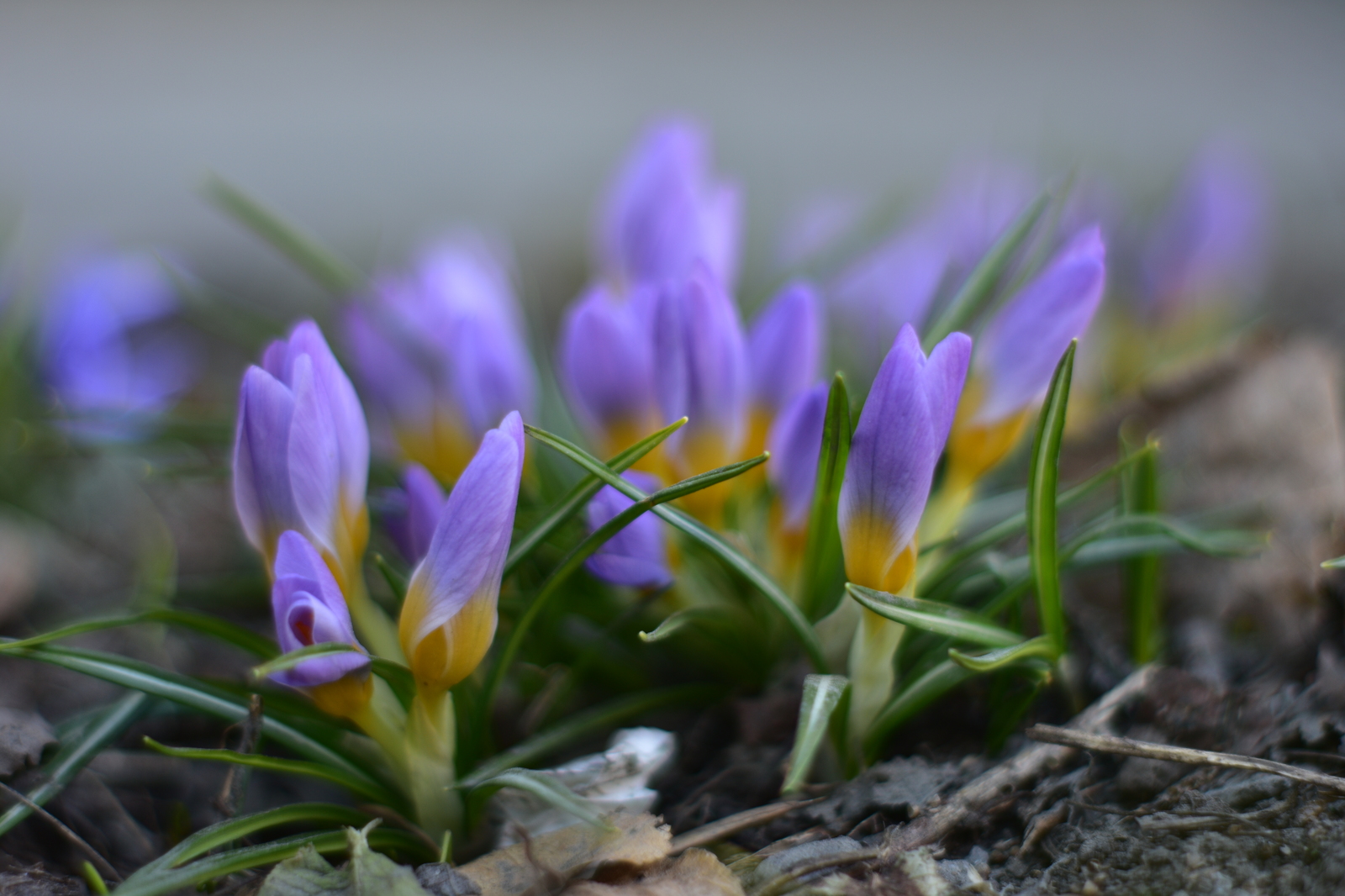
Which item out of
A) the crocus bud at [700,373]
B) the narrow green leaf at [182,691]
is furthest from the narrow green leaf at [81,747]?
the crocus bud at [700,373]

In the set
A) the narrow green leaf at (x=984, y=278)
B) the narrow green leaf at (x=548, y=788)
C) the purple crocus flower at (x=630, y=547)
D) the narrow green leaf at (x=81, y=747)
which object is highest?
the narrow green leaf at (x=984, y=278)

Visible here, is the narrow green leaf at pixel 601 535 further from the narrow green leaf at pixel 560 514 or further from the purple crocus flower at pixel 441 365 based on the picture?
the purple crocus flower at pixel 441 365

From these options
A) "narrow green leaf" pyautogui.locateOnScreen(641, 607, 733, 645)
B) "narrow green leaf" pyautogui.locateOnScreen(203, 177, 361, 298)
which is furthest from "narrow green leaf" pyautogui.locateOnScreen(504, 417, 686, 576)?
"narrow green leaf" pyautogui.locateOnScreen(203, 177, 361, 298)

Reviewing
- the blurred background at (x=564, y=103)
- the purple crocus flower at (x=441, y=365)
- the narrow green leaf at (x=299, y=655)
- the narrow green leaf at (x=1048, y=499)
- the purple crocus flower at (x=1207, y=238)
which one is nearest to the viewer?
the narrow green leaf at (x=299, y=655)

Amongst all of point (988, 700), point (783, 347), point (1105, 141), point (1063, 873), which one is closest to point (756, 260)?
point (1105, 141)

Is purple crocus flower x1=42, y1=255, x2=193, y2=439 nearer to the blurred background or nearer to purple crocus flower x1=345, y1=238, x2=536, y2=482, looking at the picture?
purple crocus flower x1=345, y1=238, x2=536, y2=482

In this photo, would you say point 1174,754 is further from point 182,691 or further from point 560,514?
point 182,691
